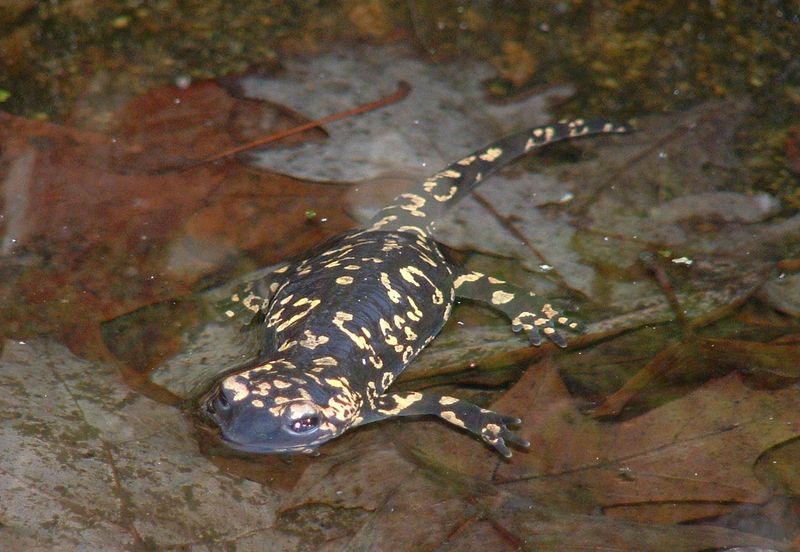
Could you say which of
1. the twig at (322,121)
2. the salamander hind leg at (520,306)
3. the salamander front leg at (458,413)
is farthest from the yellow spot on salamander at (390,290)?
the twig at (322,121)

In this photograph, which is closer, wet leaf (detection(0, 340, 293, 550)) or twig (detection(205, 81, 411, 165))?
wet leaf (detection(0, 340, 293, 550))

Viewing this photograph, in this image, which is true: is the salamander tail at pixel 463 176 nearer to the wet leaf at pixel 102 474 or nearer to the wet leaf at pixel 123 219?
the wet leaf at pixel 123 219

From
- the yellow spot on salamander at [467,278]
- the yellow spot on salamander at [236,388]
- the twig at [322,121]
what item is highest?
the twig at [322,121]

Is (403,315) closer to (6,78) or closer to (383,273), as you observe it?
(383,273)

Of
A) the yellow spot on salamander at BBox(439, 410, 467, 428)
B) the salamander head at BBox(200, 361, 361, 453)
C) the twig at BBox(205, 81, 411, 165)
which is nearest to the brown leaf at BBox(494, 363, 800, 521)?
the yellow spot on salamander at BBox(439, 410, 467, 428)

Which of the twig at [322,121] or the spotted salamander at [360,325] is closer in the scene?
the spotted salamander at [360,325]

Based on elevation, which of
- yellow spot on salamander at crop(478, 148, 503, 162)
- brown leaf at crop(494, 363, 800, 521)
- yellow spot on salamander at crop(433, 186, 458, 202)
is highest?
yellow spot on salamander at crop(478, 148, 503, 162)

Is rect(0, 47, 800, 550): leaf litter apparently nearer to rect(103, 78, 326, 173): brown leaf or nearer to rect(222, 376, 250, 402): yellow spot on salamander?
rect(103, 78, 326, 173): brown leaf

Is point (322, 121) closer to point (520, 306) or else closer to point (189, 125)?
point (189, 125)
